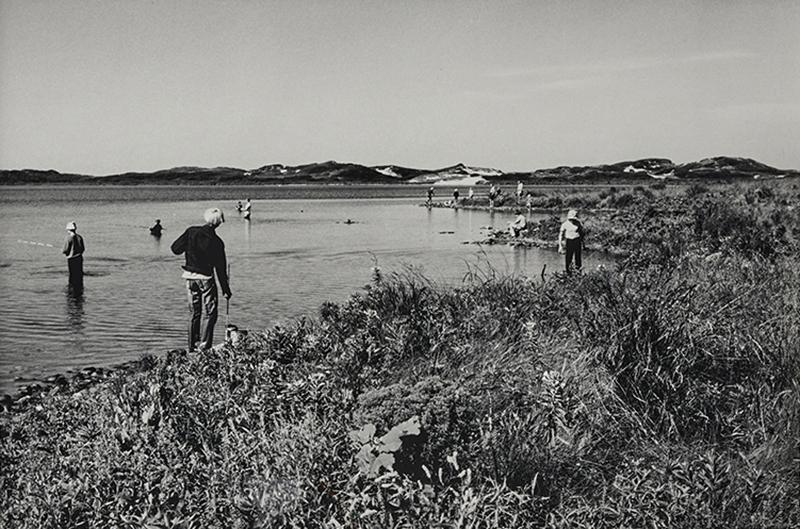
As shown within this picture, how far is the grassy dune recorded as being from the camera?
14.2ft

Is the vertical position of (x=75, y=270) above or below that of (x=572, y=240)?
below

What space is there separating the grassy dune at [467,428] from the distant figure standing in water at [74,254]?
521 inches

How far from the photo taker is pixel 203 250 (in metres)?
12.4

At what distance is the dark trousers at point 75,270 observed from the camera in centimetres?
2211

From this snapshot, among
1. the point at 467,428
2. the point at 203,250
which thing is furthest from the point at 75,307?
the point at 467,428

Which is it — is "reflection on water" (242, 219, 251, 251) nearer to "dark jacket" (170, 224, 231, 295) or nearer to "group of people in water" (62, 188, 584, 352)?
"group of people in water" (62, 188, 584, 352)

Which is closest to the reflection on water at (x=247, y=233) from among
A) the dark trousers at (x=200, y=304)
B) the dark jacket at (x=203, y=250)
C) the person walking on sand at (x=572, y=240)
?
the person walking on sand at (x=572, y=240)

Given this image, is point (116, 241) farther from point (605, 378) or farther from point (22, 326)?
point (605, 378)

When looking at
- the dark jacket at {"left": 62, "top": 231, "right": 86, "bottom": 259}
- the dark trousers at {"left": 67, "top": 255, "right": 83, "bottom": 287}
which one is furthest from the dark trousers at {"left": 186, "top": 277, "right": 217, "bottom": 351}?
the dark trousers at {"left": 67, "top": 255, "right": 83, "bottom": 287}

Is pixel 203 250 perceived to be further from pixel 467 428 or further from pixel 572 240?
pixel 572 240

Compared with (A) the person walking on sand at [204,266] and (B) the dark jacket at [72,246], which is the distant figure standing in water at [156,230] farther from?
(A) the person walking on sand at [204,266]

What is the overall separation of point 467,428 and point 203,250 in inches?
317

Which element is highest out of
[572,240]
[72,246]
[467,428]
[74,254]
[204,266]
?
[572,240]

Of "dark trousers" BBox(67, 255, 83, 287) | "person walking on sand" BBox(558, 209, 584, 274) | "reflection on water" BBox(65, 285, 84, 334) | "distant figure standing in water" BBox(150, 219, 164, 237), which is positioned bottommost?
"reflection on water" BBox(65, 285, 84, 334)
